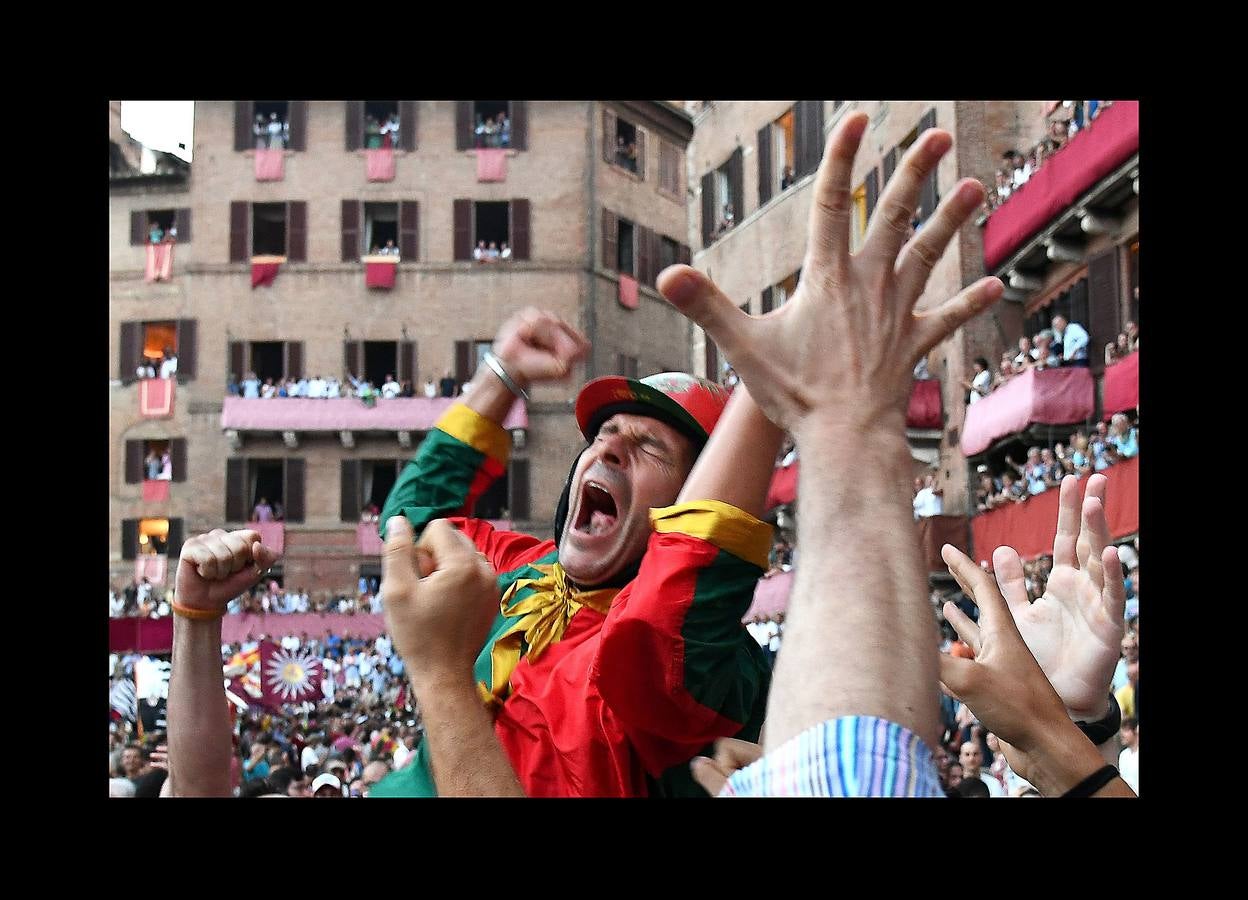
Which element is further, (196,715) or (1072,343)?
(1072,343)

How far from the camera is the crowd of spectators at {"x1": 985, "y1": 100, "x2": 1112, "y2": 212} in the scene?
21672 mm

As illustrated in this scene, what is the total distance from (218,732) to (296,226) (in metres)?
35.9

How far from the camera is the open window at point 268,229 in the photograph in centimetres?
3869

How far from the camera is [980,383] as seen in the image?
24000 millimetres

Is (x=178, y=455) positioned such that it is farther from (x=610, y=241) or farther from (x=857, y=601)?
(x=857, y=601)

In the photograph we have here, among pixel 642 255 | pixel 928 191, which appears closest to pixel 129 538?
pixel 642 255

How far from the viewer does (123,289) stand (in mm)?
38719

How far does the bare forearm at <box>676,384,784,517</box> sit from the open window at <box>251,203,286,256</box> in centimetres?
3698

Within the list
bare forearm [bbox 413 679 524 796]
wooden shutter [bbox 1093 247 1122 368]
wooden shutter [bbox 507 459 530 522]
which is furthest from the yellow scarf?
wooden shutter [bbox 507 459 530 522]

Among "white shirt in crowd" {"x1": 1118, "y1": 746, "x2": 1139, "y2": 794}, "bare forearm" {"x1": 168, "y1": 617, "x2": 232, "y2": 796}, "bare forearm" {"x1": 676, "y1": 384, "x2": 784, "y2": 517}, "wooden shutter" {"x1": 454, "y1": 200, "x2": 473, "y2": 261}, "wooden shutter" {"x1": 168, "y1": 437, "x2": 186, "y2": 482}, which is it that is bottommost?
"white shirt in crowd" {"x1": 1118, "y1": 746, "x2": 1139, "y2": 794}

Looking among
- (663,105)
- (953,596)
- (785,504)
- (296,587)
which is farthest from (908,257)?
(663,105)

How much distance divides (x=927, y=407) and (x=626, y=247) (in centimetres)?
1483

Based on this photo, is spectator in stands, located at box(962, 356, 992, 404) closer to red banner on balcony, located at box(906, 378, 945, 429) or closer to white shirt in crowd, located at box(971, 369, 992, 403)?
white shirt in crowd, located at box(971, 369, 992, 403)
